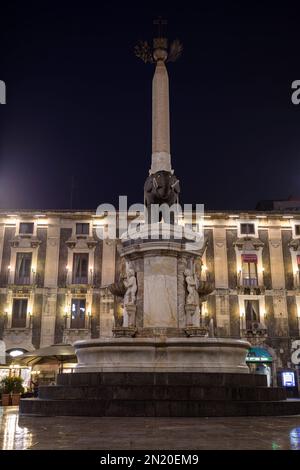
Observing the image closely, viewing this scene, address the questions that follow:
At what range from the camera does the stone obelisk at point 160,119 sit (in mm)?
18098

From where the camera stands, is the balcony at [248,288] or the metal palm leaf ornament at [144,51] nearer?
the metal palm leaf ornament at [144,51]

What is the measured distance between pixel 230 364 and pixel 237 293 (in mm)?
26428

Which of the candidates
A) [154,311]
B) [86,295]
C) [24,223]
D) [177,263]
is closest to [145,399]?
[154,311]

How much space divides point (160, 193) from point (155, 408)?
8.46 metres

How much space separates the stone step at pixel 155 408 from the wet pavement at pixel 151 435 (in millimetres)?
1189

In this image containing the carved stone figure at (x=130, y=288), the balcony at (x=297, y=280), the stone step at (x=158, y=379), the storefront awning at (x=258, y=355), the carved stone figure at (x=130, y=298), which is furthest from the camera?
the balcony at (x=297, y=280)

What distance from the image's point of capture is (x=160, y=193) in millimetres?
17125

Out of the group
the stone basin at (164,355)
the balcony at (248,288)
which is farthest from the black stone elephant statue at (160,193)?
the balcony at (248,288)

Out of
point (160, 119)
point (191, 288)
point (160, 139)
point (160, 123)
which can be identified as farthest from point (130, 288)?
point (160, 119)

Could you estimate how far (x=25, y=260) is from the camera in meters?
39.4

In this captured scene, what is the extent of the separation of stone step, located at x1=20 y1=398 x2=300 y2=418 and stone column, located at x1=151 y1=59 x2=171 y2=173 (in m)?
9.50

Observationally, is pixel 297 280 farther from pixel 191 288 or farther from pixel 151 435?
pixel 151 435

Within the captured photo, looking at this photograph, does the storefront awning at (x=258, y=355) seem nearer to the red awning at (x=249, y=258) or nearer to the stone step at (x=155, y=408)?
the red awning at (x=249, y=258)
